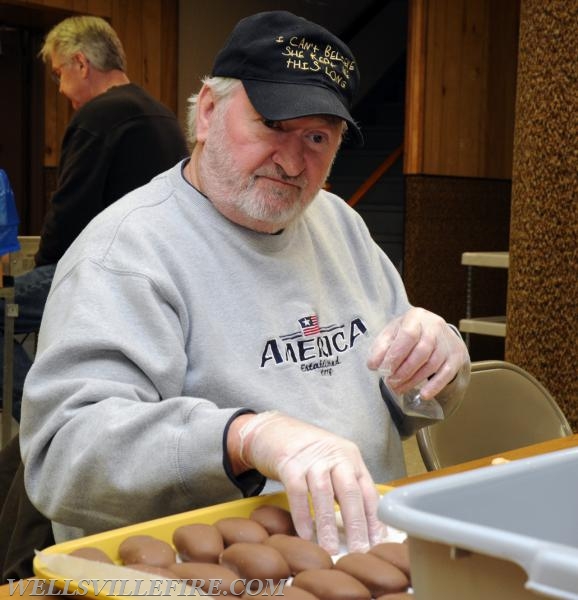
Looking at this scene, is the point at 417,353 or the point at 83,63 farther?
the point at 83,63

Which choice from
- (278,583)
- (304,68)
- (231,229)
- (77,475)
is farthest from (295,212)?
(278,583)

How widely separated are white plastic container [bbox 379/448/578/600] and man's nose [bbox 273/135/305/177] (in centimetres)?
88

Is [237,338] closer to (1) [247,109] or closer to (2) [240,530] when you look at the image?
(1) [247,109]

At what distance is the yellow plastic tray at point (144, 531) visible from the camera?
86cm

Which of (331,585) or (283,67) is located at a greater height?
(283,67)

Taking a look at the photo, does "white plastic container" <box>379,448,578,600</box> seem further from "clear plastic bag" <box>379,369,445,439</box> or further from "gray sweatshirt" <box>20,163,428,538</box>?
"clear plastic bag" <box>379,369,445,439</box>

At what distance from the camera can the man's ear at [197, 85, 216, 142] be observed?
156 centimetres

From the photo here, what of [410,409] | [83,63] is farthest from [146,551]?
[83,63]

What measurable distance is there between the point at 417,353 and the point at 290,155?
0.35m

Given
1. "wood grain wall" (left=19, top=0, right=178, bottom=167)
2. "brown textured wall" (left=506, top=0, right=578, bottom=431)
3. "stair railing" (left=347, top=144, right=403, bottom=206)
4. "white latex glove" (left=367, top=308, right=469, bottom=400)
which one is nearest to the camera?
"white latex glove" (left=367, top=308, right=469, bottom=400)

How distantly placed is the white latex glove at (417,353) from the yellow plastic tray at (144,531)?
30 cm

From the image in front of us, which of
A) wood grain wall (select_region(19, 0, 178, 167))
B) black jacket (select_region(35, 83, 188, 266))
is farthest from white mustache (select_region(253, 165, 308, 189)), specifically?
wood grain wall (select_region(19, 0, 178, 167))

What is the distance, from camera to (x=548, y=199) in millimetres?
2975

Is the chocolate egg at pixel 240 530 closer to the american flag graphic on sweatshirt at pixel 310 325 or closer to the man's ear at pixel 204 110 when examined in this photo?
the american flag graphic on sweatshirt at pixel 310 325
